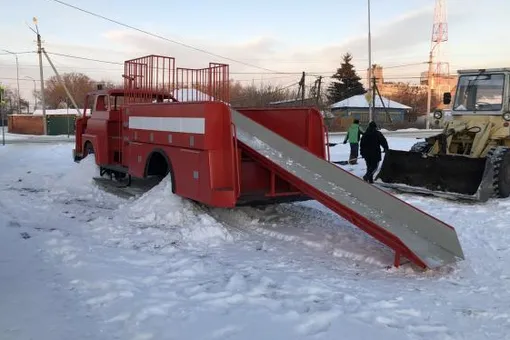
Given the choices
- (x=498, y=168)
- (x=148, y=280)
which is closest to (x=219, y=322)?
(x=148, y=280)

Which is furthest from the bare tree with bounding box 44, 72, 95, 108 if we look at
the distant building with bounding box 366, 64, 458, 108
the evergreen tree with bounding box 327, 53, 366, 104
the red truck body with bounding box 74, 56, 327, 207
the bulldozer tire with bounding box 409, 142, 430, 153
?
the bulldozer tire with bounding box 409, 142, 430, 153

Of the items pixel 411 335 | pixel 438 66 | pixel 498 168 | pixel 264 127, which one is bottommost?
pixel 411 335

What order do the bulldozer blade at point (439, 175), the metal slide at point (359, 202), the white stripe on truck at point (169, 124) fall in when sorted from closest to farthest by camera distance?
1. the metal slide at point (359, 202)
2. the white stripe on truck at point (169, 124)
3. the bulldozer blade at point (439, 175)

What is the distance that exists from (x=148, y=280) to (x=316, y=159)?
3304 millimetres

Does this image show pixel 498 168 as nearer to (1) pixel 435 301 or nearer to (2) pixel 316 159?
(2) pixel 316 159

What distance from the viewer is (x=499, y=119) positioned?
1109 cm

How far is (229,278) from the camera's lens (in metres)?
5.26

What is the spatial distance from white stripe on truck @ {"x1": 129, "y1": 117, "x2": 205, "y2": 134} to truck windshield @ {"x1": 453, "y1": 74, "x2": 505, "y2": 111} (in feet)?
23.6

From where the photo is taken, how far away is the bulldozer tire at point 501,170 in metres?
9.91

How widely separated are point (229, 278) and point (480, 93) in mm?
8857

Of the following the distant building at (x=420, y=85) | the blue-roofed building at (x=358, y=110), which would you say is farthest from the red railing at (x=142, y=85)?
the distant building at (x=420, y=85)

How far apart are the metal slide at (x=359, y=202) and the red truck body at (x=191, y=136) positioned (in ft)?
0.95

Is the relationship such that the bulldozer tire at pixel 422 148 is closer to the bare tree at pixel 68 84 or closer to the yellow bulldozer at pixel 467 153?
the yellow bulldozer at pixel 467 153

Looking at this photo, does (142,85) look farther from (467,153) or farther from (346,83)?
(346,83)
